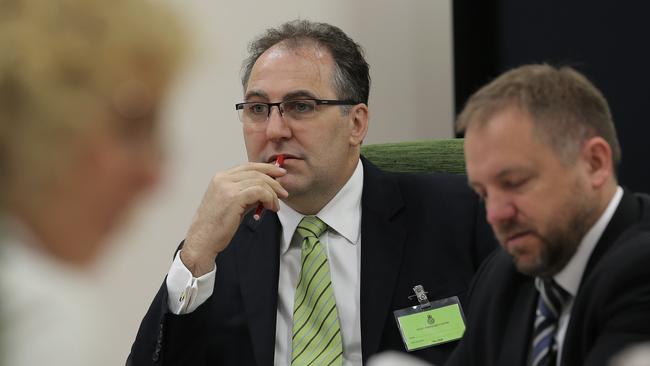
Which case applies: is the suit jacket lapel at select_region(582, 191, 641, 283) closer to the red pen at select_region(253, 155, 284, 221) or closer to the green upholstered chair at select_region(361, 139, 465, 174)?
the red pen at select_region(253, 155, 284, 221)

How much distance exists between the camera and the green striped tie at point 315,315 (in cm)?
241

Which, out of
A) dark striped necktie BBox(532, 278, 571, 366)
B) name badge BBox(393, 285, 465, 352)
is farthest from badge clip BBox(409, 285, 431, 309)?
dark striped necktie BBox(532, 278, 571, 366)

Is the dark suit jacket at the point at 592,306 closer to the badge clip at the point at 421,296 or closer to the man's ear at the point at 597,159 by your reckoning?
the man's ear at the point at 597,159

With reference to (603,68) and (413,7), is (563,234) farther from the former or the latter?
(413,7)

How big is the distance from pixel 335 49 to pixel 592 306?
1.43 m

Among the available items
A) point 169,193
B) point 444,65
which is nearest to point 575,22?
point 444,65

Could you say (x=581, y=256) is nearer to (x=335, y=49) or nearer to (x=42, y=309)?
(x=42, y=309)

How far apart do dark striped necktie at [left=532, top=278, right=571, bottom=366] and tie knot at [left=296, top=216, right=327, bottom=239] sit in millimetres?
990

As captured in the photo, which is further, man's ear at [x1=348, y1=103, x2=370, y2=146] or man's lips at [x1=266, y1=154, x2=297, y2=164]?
man's ear at [x1=348, y1=103, x2=370, y2=146]

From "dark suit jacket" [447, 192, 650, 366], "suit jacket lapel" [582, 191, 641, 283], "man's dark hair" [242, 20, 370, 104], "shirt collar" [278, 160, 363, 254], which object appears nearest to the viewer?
"dark suit jacket" [447, 192, 650, 366]

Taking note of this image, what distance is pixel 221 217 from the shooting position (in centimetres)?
245

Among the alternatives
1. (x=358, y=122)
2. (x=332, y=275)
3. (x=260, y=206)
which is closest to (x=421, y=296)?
(x=332, y=275)

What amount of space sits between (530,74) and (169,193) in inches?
42.7

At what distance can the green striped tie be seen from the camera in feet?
7.91
